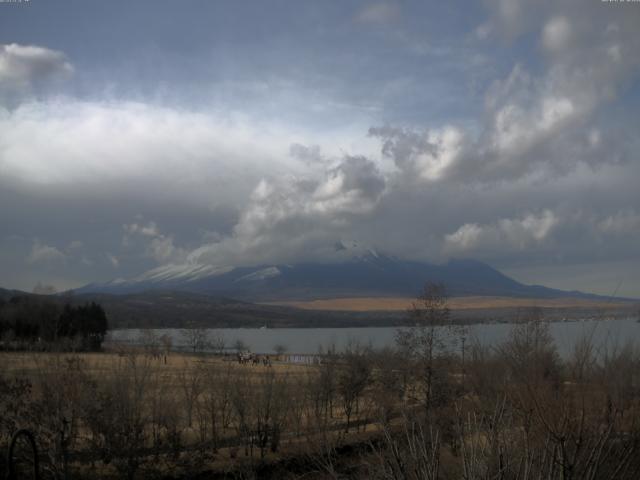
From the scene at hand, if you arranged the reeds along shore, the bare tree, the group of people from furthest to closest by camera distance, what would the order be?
the group of people
the bare tree
the reeds along shore

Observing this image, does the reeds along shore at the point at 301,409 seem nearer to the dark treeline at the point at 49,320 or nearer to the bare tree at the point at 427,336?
the bare tree at the point at 427,336

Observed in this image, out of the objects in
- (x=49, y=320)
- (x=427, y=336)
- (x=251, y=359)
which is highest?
(x=427, y=336)

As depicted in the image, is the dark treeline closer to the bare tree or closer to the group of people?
the group of people

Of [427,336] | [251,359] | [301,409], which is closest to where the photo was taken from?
[301,409]

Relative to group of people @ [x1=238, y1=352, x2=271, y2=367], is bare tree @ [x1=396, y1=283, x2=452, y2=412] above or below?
above

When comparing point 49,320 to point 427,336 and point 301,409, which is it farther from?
point 427,336

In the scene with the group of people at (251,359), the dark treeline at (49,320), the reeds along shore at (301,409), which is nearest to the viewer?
the reeds along shore at (301,409)

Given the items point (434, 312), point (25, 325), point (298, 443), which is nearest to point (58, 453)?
point (298, 443)

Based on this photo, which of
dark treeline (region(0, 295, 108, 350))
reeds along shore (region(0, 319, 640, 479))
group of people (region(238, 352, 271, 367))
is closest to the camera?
reeds along shore (region(0, 319, 640, 479))

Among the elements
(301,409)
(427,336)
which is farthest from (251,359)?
(301,409)

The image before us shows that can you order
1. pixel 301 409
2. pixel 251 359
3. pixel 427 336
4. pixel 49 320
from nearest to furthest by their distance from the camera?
pixel 301 409 < pixel 427 336 < pixel 251 359 < pixel 49 320

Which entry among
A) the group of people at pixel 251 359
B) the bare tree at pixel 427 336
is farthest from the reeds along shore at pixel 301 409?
the group of people at pixel 251 359

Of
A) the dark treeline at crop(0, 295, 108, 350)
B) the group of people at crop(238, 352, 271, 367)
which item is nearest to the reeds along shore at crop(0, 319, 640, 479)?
the group of people at crop(238, 352, 271, 367)

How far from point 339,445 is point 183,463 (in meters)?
8.04
